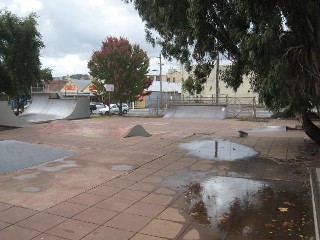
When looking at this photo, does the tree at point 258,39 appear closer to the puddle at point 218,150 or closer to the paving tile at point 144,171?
the puddle at point 218,150

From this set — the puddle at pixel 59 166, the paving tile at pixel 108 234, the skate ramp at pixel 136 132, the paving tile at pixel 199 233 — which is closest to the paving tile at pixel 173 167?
the puddle at pixel 59 166

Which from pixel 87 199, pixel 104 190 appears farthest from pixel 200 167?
pixel 87 199

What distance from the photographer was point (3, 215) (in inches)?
211

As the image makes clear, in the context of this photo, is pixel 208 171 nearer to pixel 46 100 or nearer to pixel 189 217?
pixel 189 217

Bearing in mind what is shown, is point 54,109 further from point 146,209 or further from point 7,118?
point 146,209

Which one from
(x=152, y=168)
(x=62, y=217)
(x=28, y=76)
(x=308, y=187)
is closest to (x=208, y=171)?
(x=152, y=168)

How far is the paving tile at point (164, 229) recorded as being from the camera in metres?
4.69

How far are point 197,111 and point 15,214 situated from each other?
23.3 metres

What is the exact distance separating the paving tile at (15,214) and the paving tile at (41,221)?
0.14 m

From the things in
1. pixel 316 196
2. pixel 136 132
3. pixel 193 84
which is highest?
pixel 193 84

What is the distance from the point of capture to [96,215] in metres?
5.38

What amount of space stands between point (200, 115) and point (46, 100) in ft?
43.2

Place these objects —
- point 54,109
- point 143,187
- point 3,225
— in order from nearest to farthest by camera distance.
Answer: point 3,225, point 143,187, point 54,109

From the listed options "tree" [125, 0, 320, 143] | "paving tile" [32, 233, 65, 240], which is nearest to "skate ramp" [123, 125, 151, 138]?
"tree" [125, 0, 320, 143]
